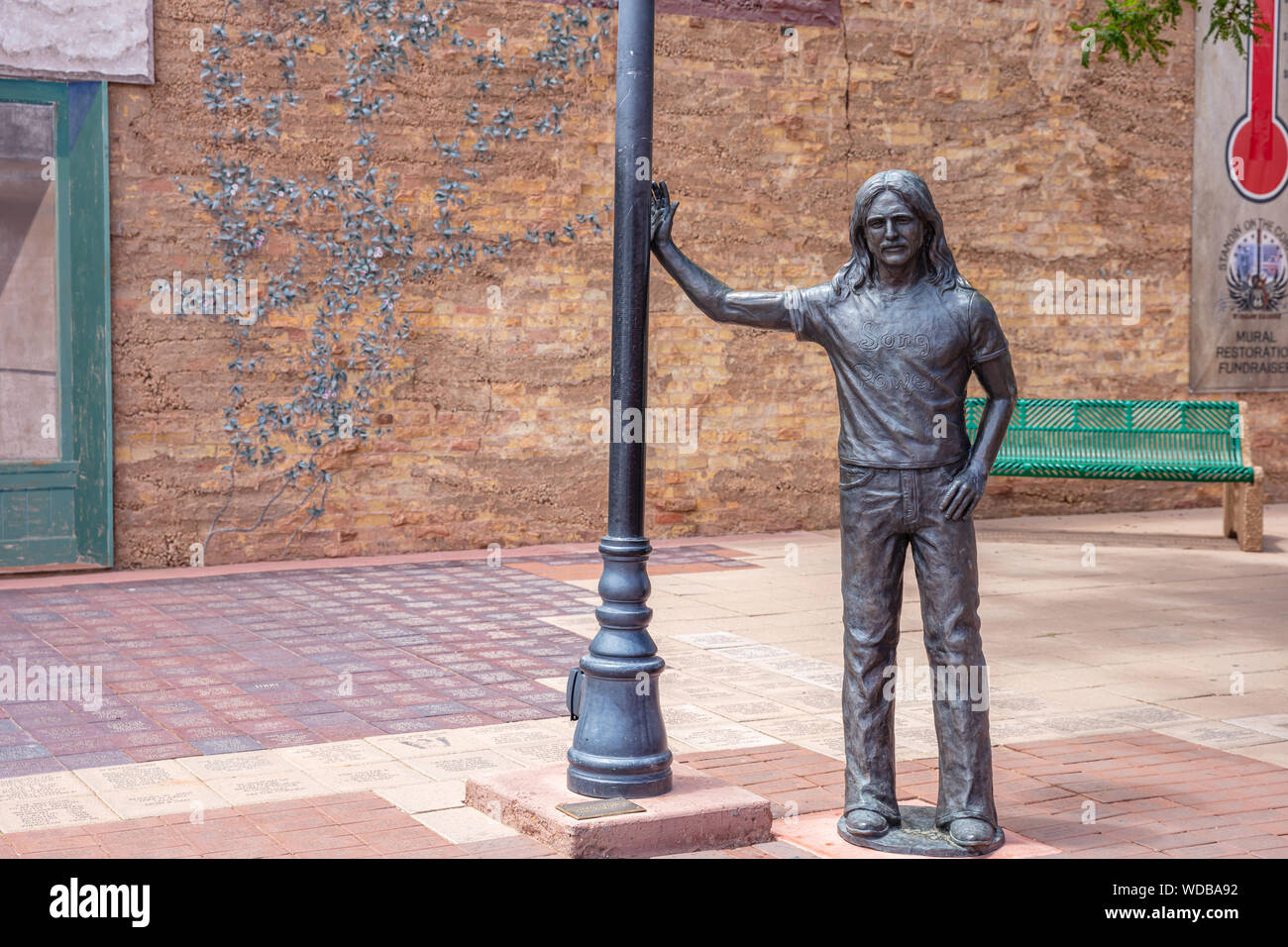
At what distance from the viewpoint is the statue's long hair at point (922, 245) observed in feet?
14.0

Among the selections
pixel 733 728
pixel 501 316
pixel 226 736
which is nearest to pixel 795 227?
pixel 501 316

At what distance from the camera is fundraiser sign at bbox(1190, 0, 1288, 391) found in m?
12.5

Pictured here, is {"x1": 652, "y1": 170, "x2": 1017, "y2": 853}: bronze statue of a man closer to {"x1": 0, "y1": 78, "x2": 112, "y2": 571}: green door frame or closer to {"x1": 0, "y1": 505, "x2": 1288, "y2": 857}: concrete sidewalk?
{"x1": 0, "y1": 505, "x2": 1288, "y2": 857}: concrete sidewalk

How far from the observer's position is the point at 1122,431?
11453 millimetres

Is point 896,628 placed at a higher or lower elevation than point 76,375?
lower

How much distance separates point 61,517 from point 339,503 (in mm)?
1639

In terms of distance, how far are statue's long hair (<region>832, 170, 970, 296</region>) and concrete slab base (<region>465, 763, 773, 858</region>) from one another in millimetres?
1499

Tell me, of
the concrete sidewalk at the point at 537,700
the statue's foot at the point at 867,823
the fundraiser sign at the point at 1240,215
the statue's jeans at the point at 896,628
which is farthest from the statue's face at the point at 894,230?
the fundraiser sign at the point at 1240,215

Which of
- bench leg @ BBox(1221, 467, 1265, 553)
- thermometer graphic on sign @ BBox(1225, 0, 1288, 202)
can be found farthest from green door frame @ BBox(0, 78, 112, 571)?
thermometer graphic on sign @ BBox(1225, 0, 1288, 202)

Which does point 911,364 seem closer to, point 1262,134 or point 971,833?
point 971,833

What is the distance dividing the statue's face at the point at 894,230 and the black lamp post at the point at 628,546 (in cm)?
66

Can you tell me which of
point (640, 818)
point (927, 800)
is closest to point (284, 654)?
point (640, 818)

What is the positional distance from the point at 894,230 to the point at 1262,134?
384 inches

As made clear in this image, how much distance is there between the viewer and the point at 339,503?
967 centimetres
